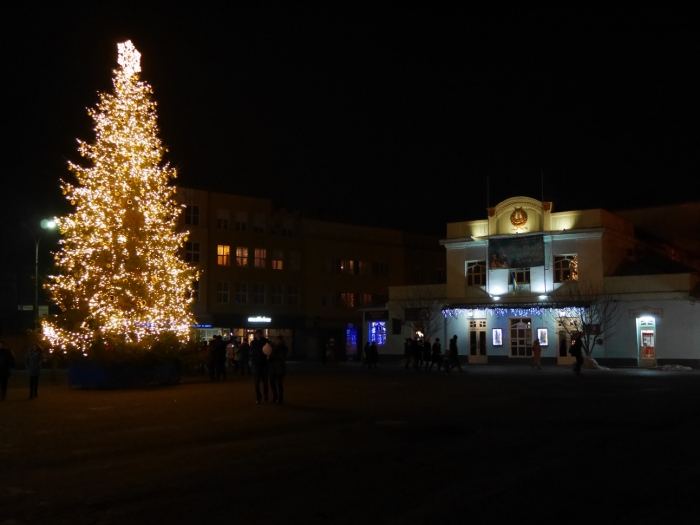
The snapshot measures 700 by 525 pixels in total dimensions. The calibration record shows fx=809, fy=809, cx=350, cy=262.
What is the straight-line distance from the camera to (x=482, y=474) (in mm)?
10195

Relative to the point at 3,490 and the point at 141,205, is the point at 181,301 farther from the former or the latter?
the point at 3,490

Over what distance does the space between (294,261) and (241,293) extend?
6.07 m

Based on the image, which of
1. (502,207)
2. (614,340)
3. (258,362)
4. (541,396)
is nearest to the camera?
(258,362)

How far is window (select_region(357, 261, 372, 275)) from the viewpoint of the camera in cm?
7338

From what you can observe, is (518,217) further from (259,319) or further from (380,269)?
(380,269)

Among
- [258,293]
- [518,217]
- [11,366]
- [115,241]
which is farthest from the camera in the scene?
[258,293]

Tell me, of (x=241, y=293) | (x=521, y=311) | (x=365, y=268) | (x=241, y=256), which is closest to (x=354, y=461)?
(x=521, y=311)

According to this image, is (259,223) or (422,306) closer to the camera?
(422,306)

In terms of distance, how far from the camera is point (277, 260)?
68.8 meters

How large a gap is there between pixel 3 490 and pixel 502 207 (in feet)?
147

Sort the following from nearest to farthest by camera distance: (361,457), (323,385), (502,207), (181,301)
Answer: (361,457) → (323,385) → (181,301) → (502,207)

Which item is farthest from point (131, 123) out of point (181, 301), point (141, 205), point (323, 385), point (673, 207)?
point (673, 207)

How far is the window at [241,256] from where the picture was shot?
2608 inches

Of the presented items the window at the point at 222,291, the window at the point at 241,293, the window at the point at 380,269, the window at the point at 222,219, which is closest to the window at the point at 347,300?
the window at the point at 380,269
